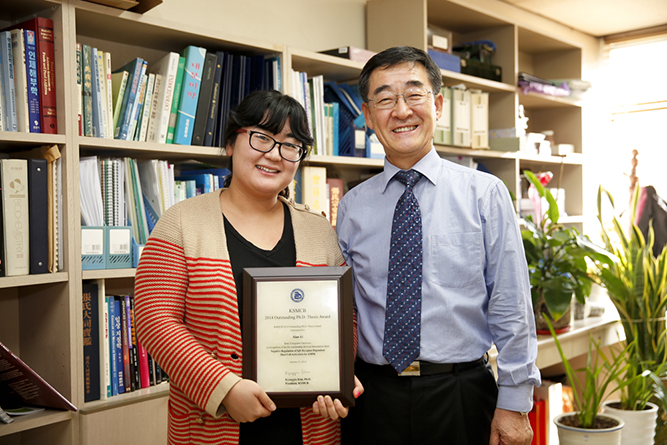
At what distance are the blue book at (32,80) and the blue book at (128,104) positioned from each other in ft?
0.84

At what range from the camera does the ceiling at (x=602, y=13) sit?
148 inches

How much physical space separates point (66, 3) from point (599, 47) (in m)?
4.14

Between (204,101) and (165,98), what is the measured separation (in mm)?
147

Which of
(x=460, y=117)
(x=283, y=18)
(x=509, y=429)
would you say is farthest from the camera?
(x=460, y=117)

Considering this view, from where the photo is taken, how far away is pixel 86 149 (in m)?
1.83

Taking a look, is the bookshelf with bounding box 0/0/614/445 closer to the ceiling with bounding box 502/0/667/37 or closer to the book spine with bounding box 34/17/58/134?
the book spine with bounding box 34/17/58/134

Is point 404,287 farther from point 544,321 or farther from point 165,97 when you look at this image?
point 544,321

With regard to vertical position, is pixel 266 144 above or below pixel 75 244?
above

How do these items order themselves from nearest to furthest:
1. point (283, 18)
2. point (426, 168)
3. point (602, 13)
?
point (426, 168) → point (283, 18) → point (602, 13)

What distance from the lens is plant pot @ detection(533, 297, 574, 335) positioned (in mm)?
2824

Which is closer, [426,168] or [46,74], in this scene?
[426,168]

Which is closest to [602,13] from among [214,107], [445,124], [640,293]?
[445,124]

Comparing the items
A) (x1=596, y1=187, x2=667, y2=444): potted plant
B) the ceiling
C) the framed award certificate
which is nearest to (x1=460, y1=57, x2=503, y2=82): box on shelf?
the ceiling

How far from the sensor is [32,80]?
5.39ft
